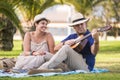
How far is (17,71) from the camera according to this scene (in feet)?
28.9

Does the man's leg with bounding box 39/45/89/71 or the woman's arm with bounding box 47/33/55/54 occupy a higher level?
the woman's arm with bounding box 47/33/55/54

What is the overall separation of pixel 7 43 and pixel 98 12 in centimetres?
3481

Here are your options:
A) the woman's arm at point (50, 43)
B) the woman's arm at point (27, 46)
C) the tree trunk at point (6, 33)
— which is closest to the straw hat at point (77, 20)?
the woman's arm at point (50, 43)

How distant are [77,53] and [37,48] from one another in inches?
35.9

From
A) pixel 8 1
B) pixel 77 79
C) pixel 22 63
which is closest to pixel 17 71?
pixel 22 63

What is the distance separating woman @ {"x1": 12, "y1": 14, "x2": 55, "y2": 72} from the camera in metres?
8.73

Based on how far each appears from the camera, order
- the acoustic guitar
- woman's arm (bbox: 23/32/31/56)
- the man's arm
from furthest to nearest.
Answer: woman's arm (bbox: 23/32/31/56) < the acoustic guitar < the man's arm

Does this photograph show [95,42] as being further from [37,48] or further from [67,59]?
[37,48]

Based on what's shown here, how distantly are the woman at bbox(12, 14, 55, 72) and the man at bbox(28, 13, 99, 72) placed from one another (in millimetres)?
243

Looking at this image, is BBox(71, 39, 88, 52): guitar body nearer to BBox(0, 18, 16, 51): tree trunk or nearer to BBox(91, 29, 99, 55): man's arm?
BBox(91, 29, 99, 55): man's arm

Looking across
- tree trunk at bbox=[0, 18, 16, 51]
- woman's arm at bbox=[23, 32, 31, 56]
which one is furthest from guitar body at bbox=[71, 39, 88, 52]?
tree trunk at bbox=[0, 18, 16, 51]

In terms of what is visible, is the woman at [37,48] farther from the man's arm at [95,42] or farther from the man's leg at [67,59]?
the man's arm at [95,42]

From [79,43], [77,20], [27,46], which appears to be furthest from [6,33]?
[79,43]

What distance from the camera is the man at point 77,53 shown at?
330 inches
